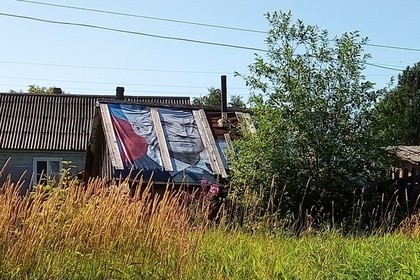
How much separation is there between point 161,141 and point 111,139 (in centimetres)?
106

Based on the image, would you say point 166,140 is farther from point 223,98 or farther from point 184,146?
point 223,98

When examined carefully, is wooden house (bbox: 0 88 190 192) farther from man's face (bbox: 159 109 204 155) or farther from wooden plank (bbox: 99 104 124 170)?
wooden plank (bbox: 99 104 124 170)

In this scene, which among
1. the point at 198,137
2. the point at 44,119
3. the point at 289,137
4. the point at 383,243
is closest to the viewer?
the point at 383,243

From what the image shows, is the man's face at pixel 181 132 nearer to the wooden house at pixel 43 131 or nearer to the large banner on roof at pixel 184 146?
the large banner on roof at pixel 184 146

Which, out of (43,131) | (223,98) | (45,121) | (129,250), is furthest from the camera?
(45,121)

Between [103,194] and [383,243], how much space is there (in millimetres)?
3381

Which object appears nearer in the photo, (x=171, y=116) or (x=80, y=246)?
(x=80, y=246)

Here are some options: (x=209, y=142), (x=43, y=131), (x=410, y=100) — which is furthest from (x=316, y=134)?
(x=410, y=100)

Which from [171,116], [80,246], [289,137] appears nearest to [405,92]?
[171,116]

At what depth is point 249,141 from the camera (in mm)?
11086

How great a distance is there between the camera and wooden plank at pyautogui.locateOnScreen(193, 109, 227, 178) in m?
13.0

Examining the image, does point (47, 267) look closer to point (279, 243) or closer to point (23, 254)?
point (23, 254)

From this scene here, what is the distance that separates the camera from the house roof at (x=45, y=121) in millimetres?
29156

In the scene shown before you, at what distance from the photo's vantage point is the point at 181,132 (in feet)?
46.1
